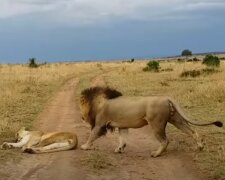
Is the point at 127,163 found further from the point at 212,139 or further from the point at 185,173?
the point at 212,139

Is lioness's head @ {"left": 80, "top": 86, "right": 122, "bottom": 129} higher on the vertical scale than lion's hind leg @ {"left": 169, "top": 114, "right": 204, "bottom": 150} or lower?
higher

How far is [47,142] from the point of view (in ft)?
32.0

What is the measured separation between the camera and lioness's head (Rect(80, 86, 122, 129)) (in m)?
9.90

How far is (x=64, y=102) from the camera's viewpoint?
19.1 m

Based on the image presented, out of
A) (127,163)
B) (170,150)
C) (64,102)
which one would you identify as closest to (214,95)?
(64,102)

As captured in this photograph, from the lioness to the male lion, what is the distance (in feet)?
0.94

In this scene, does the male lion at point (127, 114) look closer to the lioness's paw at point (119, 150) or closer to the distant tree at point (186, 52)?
the lioness's paw at point (119, 150)

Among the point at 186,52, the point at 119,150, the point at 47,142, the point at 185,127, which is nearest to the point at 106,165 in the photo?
the point at 119,150

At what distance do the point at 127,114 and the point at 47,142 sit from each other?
1.53 metres

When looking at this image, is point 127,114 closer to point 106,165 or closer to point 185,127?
point 185,127

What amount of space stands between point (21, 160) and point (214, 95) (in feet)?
35.0

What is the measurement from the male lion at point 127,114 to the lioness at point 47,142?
11.3 inches

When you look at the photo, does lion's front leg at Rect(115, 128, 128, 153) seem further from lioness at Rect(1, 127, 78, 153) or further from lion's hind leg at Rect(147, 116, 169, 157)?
lioness at Rect(1, 127, 78, 153)

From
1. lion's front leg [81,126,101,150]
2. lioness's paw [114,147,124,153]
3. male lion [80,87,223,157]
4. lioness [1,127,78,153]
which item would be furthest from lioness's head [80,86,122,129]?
lioness's paw [114,147,124,153]
